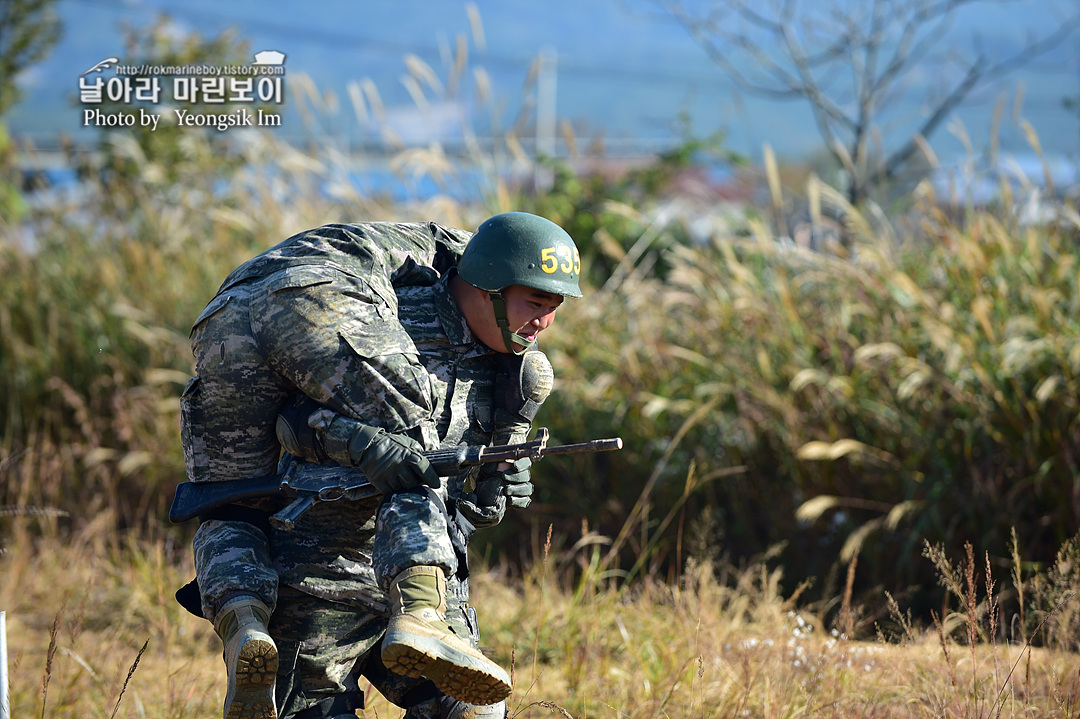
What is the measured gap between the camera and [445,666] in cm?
212

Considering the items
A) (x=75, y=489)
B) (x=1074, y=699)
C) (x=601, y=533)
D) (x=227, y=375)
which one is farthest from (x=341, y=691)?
(x=75, y=489)

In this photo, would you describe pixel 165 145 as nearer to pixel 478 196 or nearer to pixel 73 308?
pixel 73 308

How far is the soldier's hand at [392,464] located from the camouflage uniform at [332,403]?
0.05 metres

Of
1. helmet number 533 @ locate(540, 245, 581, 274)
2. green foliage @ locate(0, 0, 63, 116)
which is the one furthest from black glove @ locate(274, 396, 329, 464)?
green foliage @ locate(0, 0, 63, 116)

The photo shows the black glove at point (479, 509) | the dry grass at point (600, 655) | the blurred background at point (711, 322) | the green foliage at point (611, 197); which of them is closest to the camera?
the black glove at point (479, 509)

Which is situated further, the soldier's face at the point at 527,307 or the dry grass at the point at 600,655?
the dry grass at the point at 600,655

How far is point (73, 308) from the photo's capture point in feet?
21.2

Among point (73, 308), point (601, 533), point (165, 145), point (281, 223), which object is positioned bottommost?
point (601, 533)

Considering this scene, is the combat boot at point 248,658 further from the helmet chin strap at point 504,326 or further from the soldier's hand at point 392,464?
the helmet chin strap at point 504,326

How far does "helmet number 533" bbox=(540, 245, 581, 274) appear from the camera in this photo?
8.65 ft

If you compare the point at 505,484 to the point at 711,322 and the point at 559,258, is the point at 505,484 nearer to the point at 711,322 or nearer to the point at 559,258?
the point at 559,258

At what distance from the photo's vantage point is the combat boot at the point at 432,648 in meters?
2.08

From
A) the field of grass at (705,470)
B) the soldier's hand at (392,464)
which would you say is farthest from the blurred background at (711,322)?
the soldier's hand at (392,464)

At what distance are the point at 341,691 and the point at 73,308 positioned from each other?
4.73m
